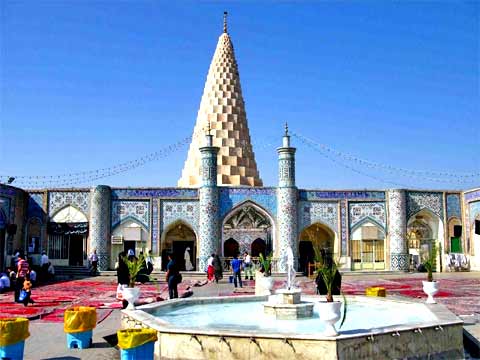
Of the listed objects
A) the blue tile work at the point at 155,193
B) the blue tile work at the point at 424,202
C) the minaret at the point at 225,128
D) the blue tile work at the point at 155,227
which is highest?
the minaret at the point at 225,128

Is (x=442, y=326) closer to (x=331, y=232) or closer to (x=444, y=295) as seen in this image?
A: (x=444, y=295)

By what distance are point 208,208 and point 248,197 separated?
6.23ft

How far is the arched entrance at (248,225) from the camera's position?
25.9m

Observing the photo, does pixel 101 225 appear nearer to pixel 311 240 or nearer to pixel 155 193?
pixel 155 193

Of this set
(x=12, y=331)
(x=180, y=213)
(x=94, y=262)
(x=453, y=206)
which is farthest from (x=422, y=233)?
(x=12, y=331)

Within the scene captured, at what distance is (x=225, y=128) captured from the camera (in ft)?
94.6

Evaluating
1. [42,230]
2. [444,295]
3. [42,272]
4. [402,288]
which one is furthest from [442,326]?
[42,230]

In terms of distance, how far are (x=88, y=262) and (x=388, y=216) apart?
44.4 ft

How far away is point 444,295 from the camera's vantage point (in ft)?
51.5

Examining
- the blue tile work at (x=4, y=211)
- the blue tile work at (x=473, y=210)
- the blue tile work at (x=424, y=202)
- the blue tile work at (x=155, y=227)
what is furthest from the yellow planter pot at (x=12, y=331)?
the blue tile work at (x=473, y=210)

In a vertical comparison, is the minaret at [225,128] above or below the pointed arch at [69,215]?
above

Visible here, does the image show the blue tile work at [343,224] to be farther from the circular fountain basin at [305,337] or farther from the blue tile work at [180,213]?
the circular fountain basin at [305,337]

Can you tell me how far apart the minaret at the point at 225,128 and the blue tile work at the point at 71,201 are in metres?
5.10

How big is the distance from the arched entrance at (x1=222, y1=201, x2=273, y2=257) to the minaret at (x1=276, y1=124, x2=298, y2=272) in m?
0.80
